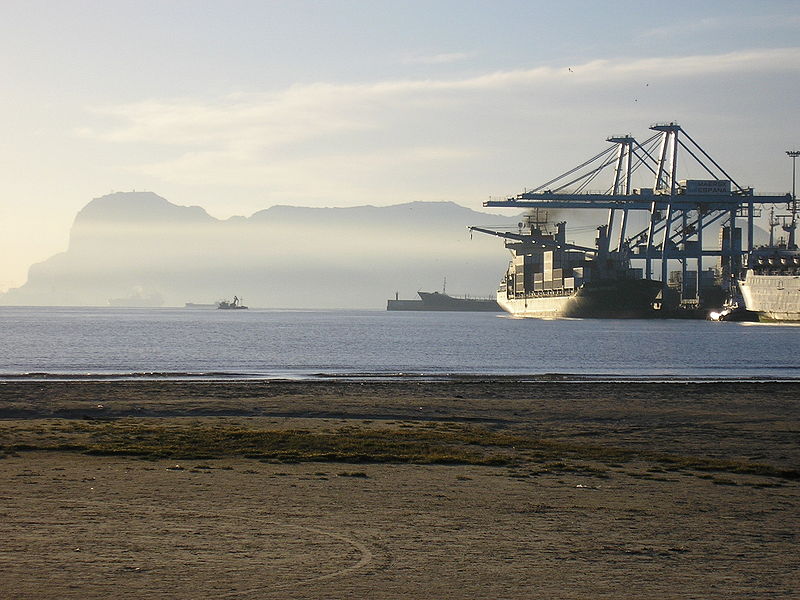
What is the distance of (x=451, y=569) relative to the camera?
9.92m

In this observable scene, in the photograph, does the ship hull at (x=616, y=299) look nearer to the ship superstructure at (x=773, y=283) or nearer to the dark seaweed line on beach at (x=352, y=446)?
the ship superstructure at (x=773, y=283)

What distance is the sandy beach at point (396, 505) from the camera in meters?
9.45

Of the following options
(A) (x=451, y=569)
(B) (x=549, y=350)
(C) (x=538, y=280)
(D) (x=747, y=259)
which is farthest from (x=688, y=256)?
(A) (x=451, y=569)

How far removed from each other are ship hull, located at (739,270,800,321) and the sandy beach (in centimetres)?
12047

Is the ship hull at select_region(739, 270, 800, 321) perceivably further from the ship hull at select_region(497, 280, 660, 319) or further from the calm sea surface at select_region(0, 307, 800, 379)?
the calm sea surface at select_region(0, 307, 800, 379)

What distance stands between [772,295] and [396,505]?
141914mm

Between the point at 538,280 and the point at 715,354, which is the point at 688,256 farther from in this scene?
the point at 715,354

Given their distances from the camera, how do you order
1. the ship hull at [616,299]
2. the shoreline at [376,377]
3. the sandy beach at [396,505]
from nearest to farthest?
1. the sandy beach at [396,505]
2. the shoreline at [376,377]
3. the ship hull at [616,299]

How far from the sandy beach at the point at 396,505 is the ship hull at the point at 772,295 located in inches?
4743

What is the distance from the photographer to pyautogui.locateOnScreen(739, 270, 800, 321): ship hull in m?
140

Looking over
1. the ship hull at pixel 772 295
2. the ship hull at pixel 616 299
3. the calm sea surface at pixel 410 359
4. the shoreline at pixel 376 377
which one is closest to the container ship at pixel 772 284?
the ship hull at pixel 772 295

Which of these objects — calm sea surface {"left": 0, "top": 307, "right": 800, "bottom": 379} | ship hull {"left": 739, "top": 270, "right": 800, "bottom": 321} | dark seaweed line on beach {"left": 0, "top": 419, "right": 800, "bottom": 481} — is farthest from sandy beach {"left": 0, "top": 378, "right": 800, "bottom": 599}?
ship hull {"left": 739, "top": 270, "right": 800, "bottom": 321}

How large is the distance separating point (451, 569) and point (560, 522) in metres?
2.89

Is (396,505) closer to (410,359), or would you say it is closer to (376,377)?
(376,377)
